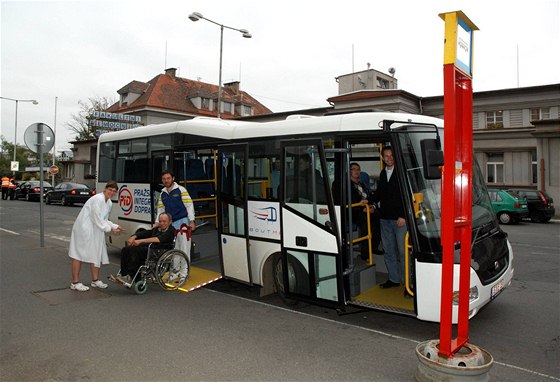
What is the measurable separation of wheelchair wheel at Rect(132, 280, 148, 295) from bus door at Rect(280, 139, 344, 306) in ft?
8.29

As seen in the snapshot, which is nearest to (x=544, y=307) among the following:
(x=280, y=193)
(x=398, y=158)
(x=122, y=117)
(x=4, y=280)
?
(x=398, y=158)

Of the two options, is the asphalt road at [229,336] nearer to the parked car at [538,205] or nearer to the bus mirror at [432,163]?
the bus mirror at [432,163]

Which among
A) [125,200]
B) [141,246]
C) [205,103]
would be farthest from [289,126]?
[205,103]

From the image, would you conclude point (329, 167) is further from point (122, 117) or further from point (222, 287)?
point (122, 117)

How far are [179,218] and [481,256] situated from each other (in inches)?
197

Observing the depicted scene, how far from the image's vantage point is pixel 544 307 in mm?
6469

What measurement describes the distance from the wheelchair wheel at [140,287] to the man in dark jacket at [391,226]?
12.4 ft

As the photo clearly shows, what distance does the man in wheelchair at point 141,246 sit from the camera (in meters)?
7.25

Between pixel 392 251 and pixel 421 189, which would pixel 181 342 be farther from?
pixel 421 189

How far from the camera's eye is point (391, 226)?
6113mm

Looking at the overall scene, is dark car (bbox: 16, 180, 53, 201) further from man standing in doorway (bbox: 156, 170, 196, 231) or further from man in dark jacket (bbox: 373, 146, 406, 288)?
man in dark jacket (bbox: 373, 146, 406, 288)

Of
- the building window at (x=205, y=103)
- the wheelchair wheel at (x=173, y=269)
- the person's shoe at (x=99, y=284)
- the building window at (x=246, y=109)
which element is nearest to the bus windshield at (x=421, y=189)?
the wheelchair wheel at (x=173, y=269)

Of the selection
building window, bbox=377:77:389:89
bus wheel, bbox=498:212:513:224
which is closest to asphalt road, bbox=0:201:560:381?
bus wheel, bbox=498:212:513:224

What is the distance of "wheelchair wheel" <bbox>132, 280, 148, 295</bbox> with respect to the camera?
23.5 feet
